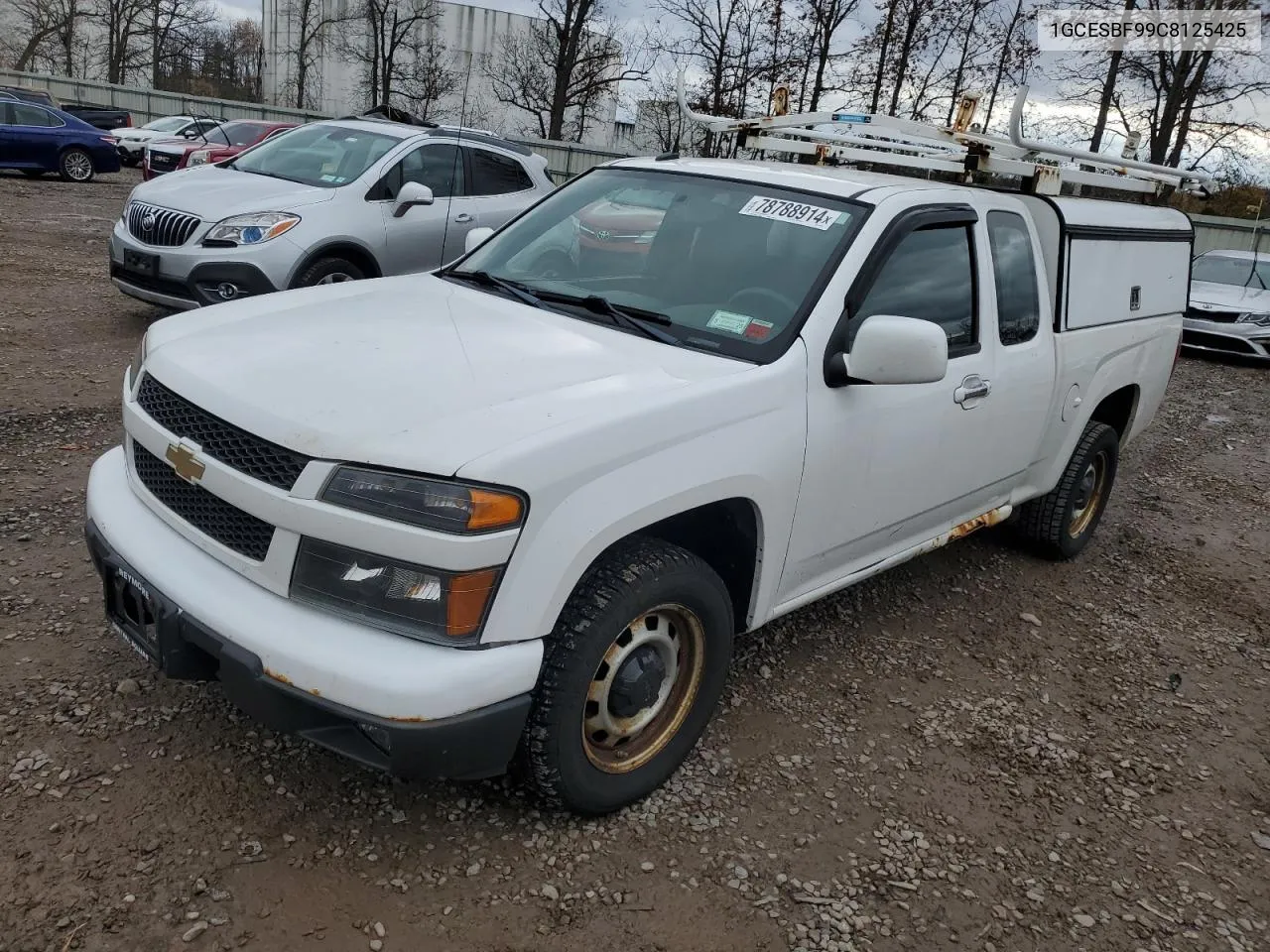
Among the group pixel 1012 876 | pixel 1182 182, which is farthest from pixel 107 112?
pixel 1012 876

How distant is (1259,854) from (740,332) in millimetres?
2343

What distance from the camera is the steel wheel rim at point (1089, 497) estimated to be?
17.3 feet

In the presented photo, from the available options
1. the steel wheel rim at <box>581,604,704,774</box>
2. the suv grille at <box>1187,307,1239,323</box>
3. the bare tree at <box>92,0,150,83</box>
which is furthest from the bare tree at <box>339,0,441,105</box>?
the steel wheel rim at <box>581,604,704,774</box>

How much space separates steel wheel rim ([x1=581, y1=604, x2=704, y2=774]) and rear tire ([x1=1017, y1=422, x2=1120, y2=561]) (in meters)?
2.84

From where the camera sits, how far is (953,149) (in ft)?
16.6

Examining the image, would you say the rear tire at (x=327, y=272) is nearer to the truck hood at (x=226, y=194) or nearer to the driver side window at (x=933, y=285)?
the truck hood at (x=226, y=194)

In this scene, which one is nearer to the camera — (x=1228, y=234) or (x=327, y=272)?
(x=327, y=272)

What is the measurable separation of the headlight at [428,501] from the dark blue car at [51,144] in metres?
19.6

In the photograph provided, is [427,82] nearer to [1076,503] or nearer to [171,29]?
[171,29]

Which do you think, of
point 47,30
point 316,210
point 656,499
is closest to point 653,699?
point 656,499

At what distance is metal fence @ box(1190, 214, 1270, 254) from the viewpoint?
18.9 metres

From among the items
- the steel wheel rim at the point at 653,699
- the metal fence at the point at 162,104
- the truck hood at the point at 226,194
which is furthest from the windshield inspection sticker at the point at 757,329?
the metal fence at the point at 162,104

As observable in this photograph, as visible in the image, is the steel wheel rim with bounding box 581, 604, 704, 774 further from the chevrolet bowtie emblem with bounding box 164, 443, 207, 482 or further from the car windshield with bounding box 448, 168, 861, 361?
the chevrolet bowtie emblem with bounding box 164, 443, 207, 482

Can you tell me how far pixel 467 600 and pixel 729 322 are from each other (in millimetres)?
1370
